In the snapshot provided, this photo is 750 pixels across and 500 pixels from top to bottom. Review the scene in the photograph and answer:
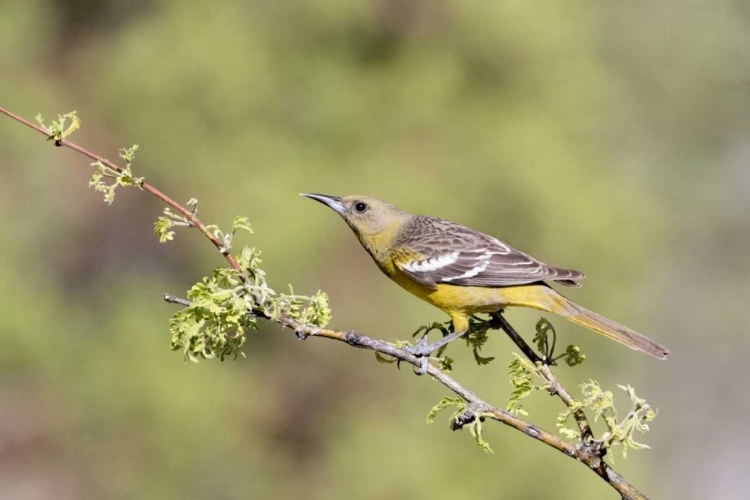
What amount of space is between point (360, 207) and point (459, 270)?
742mm

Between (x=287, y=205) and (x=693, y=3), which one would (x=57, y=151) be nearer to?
(x=287, y=205)

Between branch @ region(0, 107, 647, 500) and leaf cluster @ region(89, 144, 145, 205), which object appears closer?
branch @ region(0, 107, 647, 500)

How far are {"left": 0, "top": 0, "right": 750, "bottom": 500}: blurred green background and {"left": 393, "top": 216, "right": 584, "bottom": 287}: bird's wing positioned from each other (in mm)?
3634

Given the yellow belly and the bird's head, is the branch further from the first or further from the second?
the bird's head

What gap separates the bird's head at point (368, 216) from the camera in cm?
431

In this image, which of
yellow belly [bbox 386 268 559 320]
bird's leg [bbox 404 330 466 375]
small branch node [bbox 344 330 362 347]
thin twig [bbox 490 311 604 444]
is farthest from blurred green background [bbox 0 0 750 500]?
small branch node [bbox 344 330 362 347]

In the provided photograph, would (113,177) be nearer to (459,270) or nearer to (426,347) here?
(426,347)

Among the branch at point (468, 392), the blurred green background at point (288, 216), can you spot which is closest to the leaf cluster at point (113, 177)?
the branch at point (468, 392)

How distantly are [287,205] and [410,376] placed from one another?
6.30 ft

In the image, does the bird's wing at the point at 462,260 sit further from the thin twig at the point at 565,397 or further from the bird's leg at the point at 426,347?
the thin twig at the point at 565,397

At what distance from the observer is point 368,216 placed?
14.2 ft

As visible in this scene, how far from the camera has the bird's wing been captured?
3.72 meters

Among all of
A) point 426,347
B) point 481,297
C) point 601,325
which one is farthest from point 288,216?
point 426,347

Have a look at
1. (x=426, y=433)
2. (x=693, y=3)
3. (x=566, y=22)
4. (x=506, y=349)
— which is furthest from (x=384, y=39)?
(x=693, y=3)
